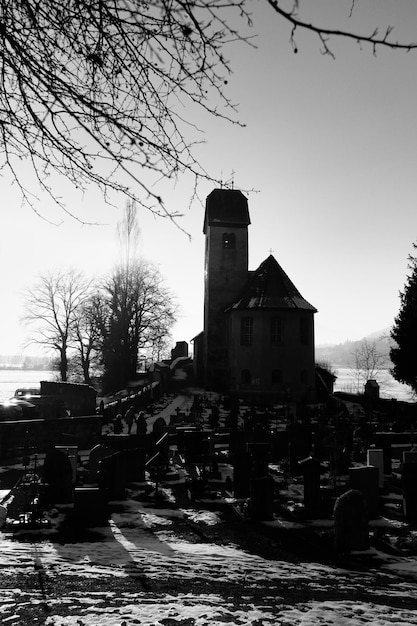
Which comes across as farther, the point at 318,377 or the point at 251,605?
the point at 318,377

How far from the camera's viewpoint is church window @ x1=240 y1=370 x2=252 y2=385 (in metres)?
34.4

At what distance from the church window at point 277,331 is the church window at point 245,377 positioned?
2683 mm

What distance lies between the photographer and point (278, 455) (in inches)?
643

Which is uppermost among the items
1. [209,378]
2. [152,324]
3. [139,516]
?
[152,324]

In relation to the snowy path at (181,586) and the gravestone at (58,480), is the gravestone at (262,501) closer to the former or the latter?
the snowy path at (181,586)

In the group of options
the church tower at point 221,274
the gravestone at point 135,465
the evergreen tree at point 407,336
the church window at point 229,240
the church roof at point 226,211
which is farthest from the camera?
the church roof at point 226,211

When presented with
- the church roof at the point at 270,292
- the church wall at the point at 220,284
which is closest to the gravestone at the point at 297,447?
the church roof at the point at 270,292

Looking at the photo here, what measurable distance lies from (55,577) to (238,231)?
35169 mm

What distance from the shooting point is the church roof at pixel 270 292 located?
3509 centimetres

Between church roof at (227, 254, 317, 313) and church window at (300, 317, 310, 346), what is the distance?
2.73ft

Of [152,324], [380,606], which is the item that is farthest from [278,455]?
[152,324]

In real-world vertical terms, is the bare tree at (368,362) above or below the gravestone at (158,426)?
above

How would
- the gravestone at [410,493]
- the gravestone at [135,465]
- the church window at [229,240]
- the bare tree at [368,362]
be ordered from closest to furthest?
the gravestone at [410,493]
the gravestone at [135,465]
the church window at [229,240]
the bare tree at [368,362]

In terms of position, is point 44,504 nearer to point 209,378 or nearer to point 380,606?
point 380,606
